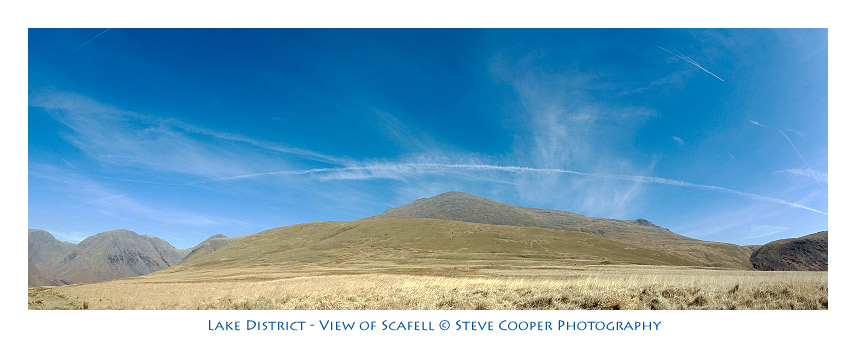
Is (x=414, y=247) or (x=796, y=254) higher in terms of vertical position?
(x=796, y=254)

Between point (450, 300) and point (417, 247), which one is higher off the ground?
point (450, 300)

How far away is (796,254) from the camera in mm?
59375

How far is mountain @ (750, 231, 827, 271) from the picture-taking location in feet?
184

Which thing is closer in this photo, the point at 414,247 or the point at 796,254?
the point at 796,254

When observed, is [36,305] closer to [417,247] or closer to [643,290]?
[643,290]

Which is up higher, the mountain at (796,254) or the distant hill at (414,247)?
the mountain at (796,254)

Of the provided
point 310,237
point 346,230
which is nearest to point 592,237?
point 346,230

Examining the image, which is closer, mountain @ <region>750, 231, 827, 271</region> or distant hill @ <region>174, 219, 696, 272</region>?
mountain @ <region>750, 231, 827, 271</region>

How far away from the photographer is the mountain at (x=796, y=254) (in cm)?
5609

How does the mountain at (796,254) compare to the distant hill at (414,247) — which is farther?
the distant hill at (414,247)

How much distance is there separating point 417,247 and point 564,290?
379 ft

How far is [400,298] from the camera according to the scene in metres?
18.8

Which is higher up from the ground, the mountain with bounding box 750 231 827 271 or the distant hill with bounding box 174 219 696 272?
the mountain with bounding box 750 231 827 271
